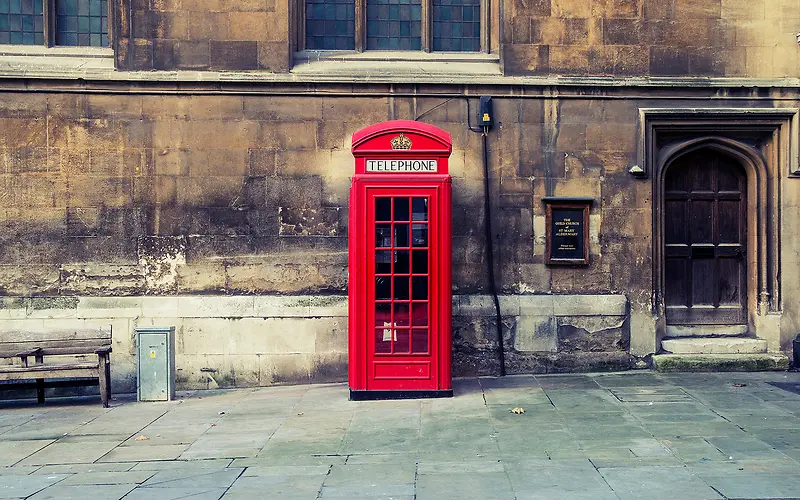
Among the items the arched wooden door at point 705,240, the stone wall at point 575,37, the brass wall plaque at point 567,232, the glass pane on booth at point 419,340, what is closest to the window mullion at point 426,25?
the stone wall at point 575,37

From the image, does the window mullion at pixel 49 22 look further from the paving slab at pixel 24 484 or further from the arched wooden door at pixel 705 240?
the arched wooden door at pixel 705 240

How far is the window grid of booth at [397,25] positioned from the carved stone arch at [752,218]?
124 inches

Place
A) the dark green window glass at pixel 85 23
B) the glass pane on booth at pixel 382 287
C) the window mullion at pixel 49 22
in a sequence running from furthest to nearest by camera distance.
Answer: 1. the dark green window glass at pixel 85 23
2. the window mullion at pixel 49 22
3. the glass pane on booth at pixel 382 287

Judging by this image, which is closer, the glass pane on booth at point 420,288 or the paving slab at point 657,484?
the paving slab at point 657,484

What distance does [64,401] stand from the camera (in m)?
9.86

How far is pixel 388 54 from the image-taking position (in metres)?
10.8

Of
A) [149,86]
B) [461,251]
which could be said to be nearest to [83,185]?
[149,86]

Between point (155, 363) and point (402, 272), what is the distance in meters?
3.28

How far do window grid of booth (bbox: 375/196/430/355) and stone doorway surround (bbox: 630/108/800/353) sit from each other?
3424 mm

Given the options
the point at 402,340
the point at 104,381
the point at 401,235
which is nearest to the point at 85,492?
the point at 104,381

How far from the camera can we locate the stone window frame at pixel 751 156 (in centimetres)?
1062

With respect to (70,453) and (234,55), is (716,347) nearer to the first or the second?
(234,55)

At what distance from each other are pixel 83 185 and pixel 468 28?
5617mm

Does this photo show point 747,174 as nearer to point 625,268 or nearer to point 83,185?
point 625,268
